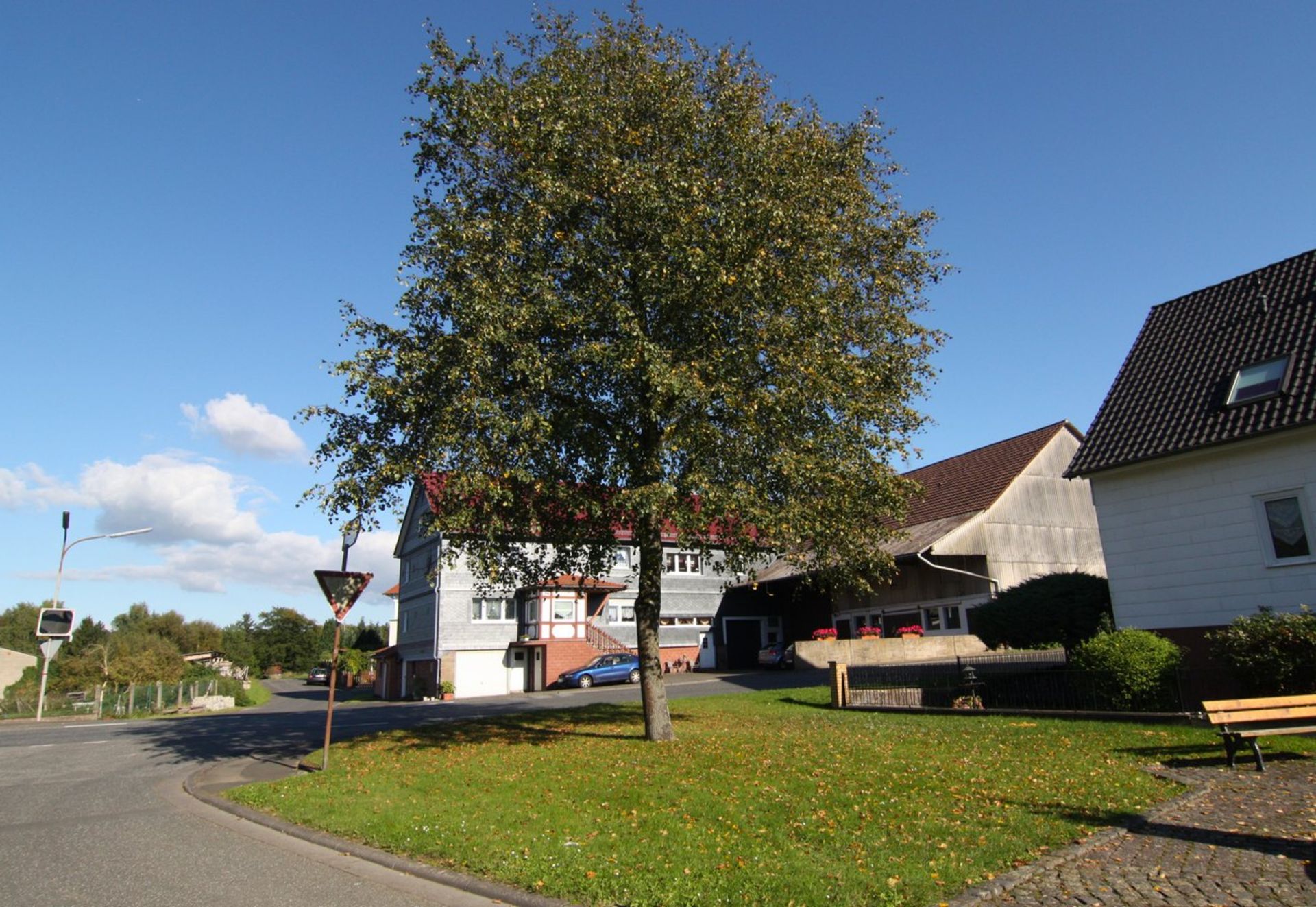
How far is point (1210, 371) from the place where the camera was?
704 inches

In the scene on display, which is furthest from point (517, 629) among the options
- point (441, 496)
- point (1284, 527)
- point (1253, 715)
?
point (1253, 715)

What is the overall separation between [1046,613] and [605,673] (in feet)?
64.6

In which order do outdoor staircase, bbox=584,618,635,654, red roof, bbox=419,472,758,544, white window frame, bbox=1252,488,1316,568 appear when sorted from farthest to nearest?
outdoor staircase, bbox=584,618,635,654, white window frame, bbox=1252,488,1316,568, red roof, bbox=419,472,758,544

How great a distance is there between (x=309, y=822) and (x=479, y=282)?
798 cm

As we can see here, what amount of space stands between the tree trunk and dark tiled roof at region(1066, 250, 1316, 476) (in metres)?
9.77

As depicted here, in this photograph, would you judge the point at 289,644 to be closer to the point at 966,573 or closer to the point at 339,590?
the point at 966,573

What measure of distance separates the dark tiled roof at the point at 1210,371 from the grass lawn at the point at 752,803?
21.3 feet

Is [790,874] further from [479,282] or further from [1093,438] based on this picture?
[1093,438]

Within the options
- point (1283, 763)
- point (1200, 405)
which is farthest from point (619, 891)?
point (1200, 405)

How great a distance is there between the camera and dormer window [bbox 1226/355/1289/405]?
635 inches

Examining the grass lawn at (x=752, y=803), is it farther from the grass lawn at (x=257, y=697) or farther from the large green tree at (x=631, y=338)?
the grass lawn at (x=257, y=697)

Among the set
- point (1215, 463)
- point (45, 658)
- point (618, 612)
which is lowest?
point (45, 658)

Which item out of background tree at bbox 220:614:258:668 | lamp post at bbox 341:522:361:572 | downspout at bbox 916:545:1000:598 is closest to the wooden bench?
lamp post at bbox 341:522:361:572

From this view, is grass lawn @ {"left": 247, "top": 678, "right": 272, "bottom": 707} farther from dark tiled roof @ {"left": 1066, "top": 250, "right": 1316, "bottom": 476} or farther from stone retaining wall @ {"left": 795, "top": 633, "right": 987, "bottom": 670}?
dark tiled roof @ {"left": 1066, "top": 250, "right": 1316, "bottom": 476}
